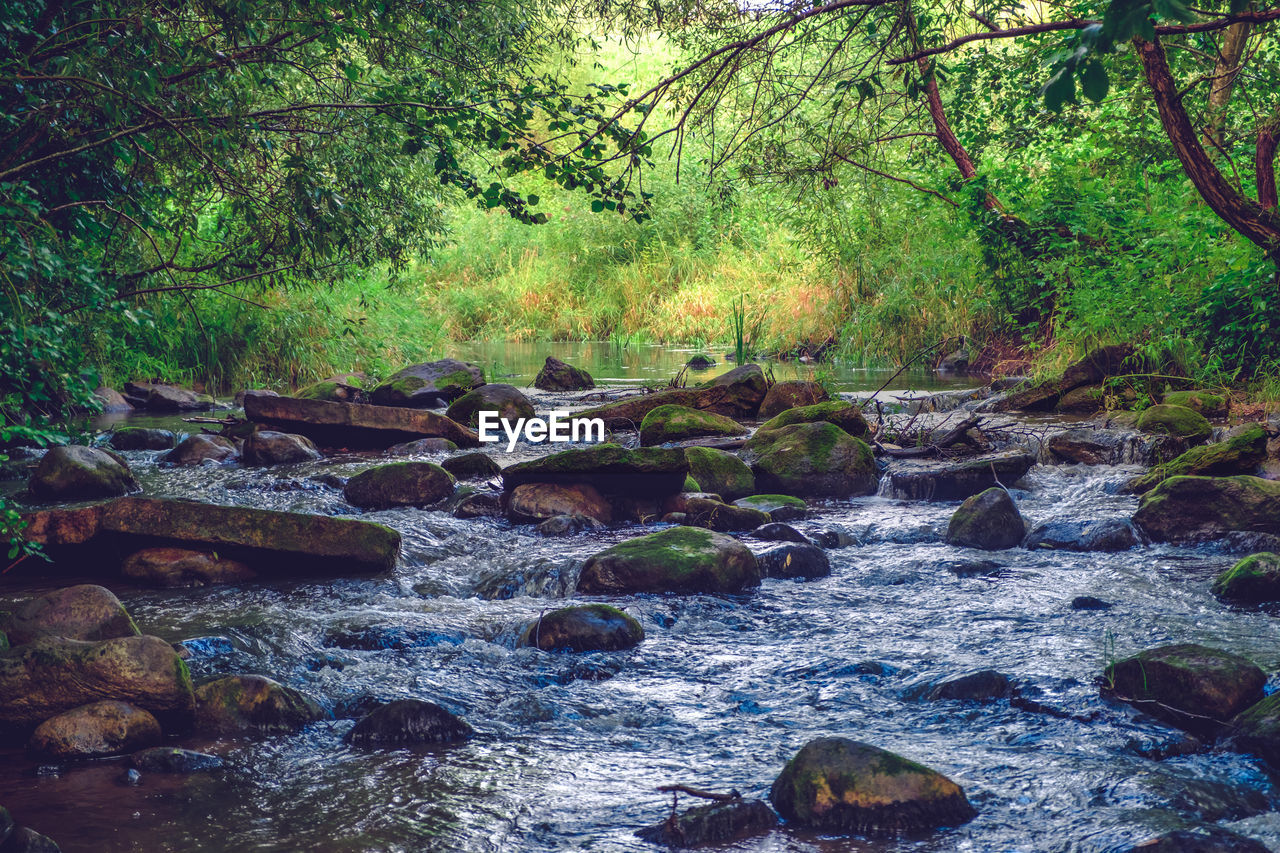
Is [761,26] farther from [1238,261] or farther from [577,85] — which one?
[577,85]

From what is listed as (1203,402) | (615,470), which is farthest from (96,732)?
(1203,402)

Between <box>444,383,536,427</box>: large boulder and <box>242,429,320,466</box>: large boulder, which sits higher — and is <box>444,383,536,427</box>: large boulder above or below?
above

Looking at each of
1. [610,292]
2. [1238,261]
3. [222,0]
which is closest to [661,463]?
[222,0]

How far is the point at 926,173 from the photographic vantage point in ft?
41.7

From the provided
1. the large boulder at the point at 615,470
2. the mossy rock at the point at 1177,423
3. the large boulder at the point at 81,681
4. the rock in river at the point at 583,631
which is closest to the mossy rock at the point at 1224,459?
the mossy rock at the point at 1177,423

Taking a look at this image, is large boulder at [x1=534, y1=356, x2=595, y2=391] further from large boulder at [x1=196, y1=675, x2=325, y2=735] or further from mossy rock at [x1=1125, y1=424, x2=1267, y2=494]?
large boulder at [x1=196, y1=675, x2=325, y2=735]

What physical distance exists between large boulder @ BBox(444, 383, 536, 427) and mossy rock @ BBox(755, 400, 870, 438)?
3.25 meters

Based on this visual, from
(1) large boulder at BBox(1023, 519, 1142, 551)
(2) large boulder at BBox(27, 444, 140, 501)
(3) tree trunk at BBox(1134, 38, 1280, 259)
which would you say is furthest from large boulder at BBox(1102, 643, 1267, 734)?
(2) large boulder at BBox(27, 444, 140, 501)

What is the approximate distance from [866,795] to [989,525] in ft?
11.9

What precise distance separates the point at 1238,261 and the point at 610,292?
59.8 ft

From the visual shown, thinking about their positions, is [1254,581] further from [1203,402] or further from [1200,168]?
[1203,402]

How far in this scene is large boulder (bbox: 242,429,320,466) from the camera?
912cm

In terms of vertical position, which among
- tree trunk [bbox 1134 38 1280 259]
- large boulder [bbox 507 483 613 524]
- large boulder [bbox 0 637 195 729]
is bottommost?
large boulder [bbox 0 637 195 729]

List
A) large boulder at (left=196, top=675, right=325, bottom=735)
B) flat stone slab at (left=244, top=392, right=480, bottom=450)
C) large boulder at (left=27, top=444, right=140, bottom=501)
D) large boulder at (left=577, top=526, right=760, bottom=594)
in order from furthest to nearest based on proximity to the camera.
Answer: flat stone slab at (left=244, top=392, right=480, bottom=450)
large boulder at (left=27, top=444, right=140, bottom=501)
large boulder at (left=577, top=526, right=760, bottom=594)
large boulder at (left=196, top=675, right=325, bottom=735)
